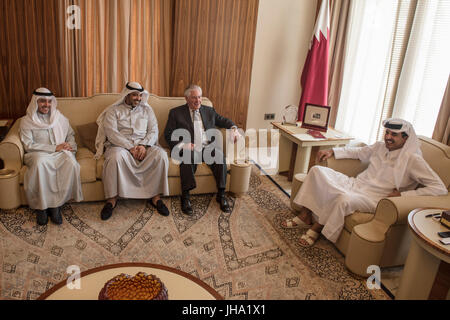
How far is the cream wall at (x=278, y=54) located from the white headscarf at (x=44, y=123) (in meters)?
2.49

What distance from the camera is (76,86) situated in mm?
3596

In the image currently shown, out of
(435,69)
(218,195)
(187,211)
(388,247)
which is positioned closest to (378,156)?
(388,247)

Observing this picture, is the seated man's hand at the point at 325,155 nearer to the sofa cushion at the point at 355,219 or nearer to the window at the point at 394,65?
the sofa cushion at the point at 355,219

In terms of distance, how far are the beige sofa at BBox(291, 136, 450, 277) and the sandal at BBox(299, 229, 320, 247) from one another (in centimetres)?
22

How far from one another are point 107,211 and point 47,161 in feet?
2.04

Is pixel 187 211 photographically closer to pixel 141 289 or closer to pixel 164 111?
pixel 164 111

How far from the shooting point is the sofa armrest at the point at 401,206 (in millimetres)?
2230

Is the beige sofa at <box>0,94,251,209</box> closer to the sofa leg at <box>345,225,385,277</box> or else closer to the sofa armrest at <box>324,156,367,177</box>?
the sofa armrest at <box>324,156,367,177</box>

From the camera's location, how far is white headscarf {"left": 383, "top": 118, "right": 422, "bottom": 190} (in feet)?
8.52

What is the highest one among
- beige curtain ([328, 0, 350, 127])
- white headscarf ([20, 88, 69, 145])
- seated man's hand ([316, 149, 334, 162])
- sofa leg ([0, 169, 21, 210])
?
beige curtain ([328, 0, 350, 127])

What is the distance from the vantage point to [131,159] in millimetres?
3037

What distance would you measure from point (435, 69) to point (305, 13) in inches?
76.6

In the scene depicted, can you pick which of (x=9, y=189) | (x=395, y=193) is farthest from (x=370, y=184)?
(x=9, y=189)

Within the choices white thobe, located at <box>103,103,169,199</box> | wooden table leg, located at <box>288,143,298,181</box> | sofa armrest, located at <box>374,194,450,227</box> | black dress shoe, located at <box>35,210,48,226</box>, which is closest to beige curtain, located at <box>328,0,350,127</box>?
wooden table leg, located at <box>288,143,298,181</box>
